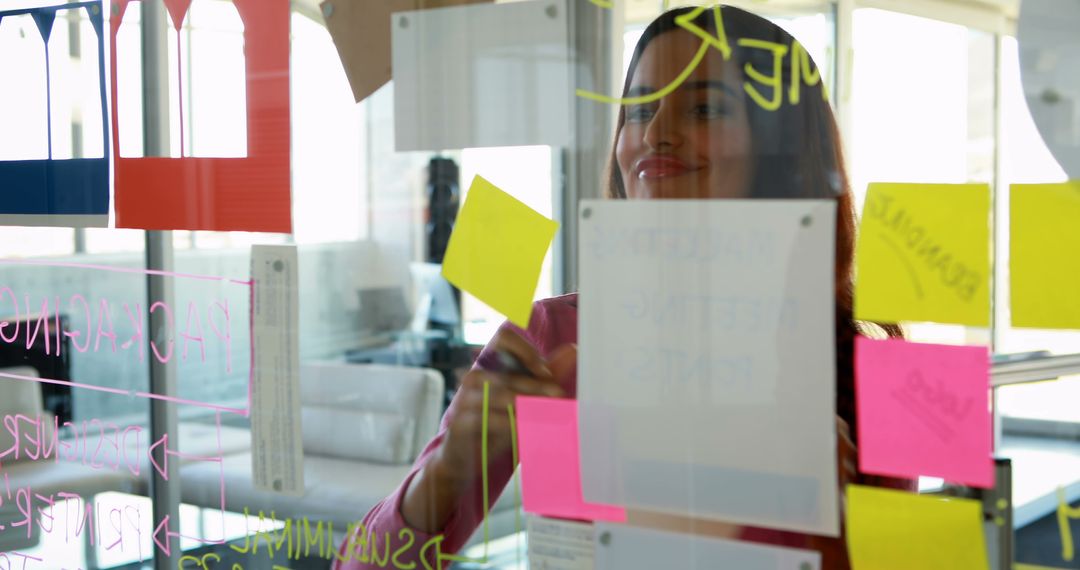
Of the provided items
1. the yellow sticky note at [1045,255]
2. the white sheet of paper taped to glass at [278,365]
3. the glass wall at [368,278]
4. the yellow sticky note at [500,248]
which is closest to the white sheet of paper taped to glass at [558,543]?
the glass wall at [368,278]

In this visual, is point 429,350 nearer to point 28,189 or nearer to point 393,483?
point 393,483

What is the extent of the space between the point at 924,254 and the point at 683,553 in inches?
12.9

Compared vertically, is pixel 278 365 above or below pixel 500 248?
below

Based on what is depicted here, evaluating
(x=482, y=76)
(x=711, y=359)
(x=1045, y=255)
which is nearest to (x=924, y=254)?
(x=1045, y=255)

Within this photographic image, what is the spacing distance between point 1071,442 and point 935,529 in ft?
0.40

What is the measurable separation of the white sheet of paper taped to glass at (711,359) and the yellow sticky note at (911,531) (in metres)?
0.02

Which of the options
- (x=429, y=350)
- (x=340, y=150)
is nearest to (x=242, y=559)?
(x=429, y=350)

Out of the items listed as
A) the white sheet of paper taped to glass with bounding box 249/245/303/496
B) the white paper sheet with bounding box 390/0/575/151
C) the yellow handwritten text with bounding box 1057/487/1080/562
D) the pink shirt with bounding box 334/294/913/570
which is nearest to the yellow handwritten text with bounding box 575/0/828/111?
the white paper sheet with bounding box 390/0/575/151

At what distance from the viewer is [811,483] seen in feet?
2.59

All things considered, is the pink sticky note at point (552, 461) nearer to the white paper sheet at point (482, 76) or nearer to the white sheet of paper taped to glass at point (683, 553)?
the white sheet of paper taped to glass at point (683, 553)

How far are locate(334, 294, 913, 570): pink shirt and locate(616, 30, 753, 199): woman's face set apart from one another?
134 mm

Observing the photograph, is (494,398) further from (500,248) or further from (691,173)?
(691,173)

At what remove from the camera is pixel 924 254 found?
0.74 m

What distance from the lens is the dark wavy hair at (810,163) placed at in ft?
2.52
